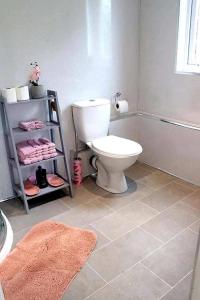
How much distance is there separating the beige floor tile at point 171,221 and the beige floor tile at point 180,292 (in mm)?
366

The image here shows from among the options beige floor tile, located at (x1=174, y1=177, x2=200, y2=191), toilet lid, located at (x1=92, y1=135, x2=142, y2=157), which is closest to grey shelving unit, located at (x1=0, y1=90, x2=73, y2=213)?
toilet lid, located at (x1=92, y1=135, x2=142, y2=157)

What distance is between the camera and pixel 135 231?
1987 millimetres

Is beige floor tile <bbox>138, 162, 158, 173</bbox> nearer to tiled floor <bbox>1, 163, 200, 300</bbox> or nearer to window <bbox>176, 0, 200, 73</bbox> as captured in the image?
tiled floor <bbox>1, 163, 200, 300</bbox>

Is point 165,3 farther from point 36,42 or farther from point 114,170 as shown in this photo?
point 114,170

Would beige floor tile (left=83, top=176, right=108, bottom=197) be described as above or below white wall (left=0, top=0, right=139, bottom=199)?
below

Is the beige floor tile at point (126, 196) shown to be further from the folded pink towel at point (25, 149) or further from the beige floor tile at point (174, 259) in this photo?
the folded pink towel at point (25, 149)

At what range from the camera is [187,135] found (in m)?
2.51

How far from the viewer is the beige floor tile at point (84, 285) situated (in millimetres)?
1491

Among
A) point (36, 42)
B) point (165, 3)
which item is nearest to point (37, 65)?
point (36, 42)

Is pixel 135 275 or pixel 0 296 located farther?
pixel 135 275

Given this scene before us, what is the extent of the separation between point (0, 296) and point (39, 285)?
2.39 ft

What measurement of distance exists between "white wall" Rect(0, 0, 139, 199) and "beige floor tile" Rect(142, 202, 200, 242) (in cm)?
105

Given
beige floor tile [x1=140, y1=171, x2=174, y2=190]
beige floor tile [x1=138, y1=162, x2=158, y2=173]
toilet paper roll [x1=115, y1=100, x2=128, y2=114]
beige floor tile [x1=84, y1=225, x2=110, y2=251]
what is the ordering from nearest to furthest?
beige floor tile [x1=84, y1=225, x2=110, y2=251] < beige floor tile [x1=140, y1=171, x2=174, y2=190] < toilet paper roll [x1=115, y1=100, x2=128, y2=114] < beige floor tile [x1=138, y1=162, x2=158, y2=173]

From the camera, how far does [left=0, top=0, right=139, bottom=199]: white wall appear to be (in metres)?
2.07
